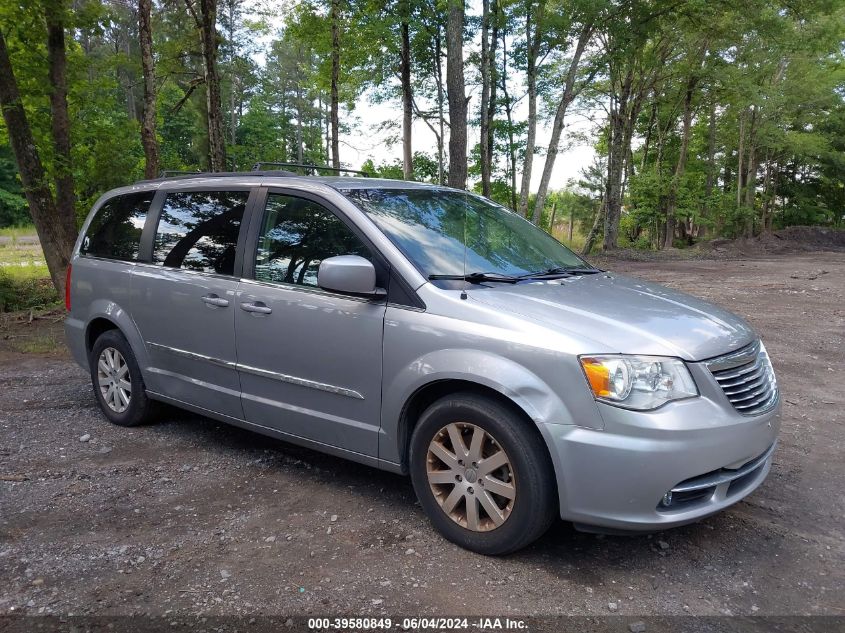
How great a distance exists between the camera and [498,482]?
297 cm

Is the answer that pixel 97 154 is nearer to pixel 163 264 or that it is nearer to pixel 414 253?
pixel 163 264

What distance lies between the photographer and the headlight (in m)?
2.72

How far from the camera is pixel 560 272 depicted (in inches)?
154

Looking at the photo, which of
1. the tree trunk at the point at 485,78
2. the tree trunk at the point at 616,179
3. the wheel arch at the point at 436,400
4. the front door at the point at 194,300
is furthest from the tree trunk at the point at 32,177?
the tree trunk at the point at 616,179

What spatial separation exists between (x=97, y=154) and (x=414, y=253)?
12038mm

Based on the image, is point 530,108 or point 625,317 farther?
→ point 530,108

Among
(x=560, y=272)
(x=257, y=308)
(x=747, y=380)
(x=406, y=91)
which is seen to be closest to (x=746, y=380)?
(x=747, y=380)

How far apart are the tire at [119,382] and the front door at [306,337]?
1.31m

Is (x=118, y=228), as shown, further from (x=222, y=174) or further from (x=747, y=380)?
(x=747, y=380)

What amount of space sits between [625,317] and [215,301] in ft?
8.35

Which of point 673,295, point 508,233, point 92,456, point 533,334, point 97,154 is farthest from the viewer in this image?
point 97,154

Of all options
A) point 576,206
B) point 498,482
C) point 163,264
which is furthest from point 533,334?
point 576,206

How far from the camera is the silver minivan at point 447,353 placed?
2.76 metres

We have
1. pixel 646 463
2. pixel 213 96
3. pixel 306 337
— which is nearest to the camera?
pixel 646 463
